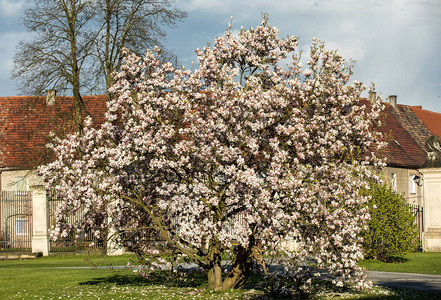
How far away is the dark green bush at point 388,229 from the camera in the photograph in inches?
827

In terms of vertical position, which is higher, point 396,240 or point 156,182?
point 156,182

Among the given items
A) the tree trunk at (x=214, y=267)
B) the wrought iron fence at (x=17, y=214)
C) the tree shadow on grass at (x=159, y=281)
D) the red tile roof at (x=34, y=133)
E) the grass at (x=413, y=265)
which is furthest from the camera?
the red tile roof at (x=34, y=133)

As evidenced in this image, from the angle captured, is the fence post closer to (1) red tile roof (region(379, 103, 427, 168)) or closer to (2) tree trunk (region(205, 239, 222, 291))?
(2) tree trunk (region(205, 239, 222, 291))

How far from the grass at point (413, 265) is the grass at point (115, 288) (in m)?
5.05

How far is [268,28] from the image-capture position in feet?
44.0

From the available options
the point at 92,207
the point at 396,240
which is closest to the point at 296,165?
the point at 92,207

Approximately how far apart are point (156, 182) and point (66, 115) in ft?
56.5

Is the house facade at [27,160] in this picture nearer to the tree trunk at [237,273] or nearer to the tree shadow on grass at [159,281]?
the tree shadow on grass at [159,281]

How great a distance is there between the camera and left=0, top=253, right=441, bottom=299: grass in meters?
12.9

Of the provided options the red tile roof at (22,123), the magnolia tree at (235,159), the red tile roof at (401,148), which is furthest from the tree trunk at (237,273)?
the red tile roof at (401,148)

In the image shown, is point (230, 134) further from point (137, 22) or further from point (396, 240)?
point (137, 22)

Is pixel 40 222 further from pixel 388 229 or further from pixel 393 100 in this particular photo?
pixel 393 100

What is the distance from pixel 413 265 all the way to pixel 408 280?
4.54 m

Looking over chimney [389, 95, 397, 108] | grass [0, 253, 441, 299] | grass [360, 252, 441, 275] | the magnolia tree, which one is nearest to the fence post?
grass [0, 253, 441, 299]
